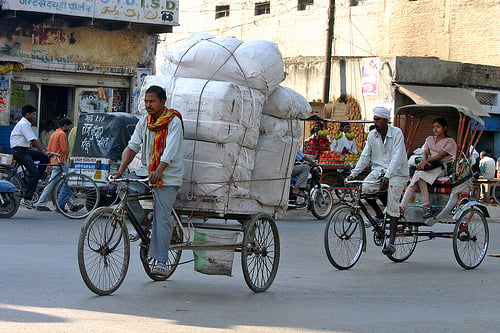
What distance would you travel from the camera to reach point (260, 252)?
803 centimetres

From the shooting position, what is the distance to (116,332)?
19.1 feet

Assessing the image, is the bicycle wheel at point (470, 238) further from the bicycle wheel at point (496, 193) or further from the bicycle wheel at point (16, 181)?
the bicycle wheel at point (496, 193)

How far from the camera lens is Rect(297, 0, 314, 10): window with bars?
131 feet

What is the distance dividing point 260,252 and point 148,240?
1167 millimetres

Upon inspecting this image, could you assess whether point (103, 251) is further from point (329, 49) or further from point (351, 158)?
point (329, 49)

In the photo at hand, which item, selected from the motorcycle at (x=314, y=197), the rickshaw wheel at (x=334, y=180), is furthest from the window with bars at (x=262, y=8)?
the motorcycle at (x=314, y=197)

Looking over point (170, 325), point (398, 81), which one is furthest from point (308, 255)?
point (398, 81)

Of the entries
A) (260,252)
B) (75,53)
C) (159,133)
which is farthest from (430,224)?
(75,53)

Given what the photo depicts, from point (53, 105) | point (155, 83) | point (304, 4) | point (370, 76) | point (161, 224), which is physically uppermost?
point (304, 4)

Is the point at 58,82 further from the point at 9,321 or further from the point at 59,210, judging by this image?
the point at 9,321

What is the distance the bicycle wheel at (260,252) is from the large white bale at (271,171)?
238 mm

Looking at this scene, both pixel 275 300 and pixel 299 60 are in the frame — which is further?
pixel 299 60

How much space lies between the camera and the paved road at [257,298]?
6.28m

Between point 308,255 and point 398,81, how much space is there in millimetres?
19481
